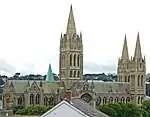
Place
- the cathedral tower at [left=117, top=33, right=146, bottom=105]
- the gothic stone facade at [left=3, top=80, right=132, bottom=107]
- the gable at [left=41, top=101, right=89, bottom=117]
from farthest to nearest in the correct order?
the cathedral tower at [left=117, top=33, right=146, bottom=105], the gothic stone facade at [left=3, top=80, right=132, bottom=107], the gable at [left=41, top=101, right=89, bottom=117]

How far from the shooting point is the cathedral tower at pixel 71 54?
4796 inches

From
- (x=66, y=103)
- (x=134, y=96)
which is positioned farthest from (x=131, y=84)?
(x=66, y=103)

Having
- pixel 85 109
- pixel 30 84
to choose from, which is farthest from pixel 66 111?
pixel 30 84

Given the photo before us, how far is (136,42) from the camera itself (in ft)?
420

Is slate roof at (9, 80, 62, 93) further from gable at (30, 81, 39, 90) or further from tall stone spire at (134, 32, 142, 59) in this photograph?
tall stone spire at (134, 32, 142, 59)

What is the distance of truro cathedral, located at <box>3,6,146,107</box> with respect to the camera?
114 meters

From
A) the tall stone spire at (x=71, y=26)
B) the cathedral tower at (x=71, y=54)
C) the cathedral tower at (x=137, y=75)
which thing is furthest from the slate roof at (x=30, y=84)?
the cathedral tower at (x=137, y=75)

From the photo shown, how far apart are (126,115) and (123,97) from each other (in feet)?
111

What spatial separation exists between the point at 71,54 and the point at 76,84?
310 inches

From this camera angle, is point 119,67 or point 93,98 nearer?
point 93,98

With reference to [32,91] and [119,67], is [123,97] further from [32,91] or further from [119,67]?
[32,91]

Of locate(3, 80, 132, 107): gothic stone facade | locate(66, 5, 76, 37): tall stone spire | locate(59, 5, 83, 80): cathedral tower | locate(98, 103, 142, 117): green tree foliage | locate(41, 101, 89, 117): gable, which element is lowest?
locate(98, 103, 142, 117): green tree foliage

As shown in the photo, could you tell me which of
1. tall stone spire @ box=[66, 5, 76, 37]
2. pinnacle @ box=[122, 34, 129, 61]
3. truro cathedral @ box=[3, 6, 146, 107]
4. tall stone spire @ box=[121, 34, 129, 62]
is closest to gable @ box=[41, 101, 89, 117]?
truro cathedral @ box=[3, 6, 146, 107]

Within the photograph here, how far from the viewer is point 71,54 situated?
4813 inches
